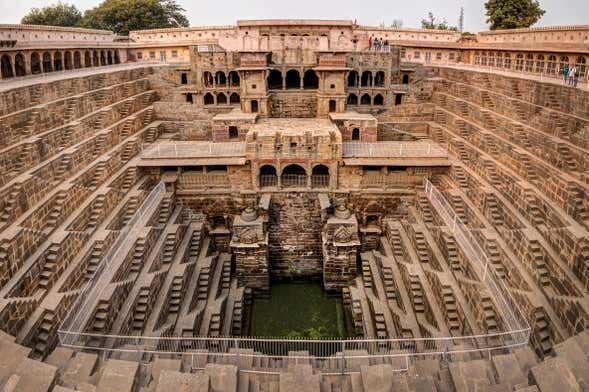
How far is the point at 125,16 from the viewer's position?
45938mm

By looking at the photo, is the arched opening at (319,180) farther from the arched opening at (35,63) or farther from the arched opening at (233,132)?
the arched opening at (35,63)

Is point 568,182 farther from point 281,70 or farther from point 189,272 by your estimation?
point 281,70

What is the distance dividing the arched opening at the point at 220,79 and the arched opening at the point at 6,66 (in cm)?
1225

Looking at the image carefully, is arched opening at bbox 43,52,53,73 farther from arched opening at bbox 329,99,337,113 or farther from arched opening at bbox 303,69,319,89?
arched opening at bbox 329,99,337,113

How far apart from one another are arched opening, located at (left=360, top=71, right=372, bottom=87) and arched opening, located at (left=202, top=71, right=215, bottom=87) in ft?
32.5

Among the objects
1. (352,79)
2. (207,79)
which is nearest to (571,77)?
(352,79)

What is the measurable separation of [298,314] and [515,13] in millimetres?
37165

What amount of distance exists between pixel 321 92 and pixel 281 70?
11.1 ft

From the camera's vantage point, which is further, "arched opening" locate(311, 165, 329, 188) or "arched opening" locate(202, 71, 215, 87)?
"arched opening" locate(202, 71, 215, 87)

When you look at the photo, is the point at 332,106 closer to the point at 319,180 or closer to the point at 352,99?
the point at 352,99

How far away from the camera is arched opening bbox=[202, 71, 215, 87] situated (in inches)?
1055

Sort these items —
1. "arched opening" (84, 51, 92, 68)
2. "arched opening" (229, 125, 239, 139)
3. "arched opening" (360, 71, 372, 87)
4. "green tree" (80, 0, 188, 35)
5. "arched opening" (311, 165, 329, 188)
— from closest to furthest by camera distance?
1. "arched opening" (311, 165, 329, 188)
2. "arched opening" (229, 125, 239, 139)
3. "arched opening" (360, 71, 372, 87)
4. "arched opening" (84, 51, 92, 68)
5. "green tree" (80, 0, 188, 35)

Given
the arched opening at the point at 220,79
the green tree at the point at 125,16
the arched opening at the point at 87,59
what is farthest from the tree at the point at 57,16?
the arched opening at the point at 220,79

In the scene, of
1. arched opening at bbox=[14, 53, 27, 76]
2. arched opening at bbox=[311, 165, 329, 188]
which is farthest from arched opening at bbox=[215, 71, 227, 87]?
arched opening at bbox=[14, 53, 27, 76]
